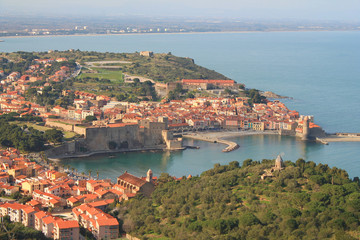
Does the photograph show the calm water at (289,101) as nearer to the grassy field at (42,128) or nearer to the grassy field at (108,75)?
the grassy field at (42,128)

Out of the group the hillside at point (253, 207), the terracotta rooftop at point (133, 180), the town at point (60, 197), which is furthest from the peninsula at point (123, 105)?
the hillside at point (253, 207)

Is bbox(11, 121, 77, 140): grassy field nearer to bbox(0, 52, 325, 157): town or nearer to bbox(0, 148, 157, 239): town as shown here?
bbox(0, 52, 325, 157): town

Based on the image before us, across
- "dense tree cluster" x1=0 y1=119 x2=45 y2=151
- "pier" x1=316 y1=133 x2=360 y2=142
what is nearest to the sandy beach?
"pier" x1=316 y1=133 x2=360 y2=142

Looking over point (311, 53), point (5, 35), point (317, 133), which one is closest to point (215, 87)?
point (317, 133)

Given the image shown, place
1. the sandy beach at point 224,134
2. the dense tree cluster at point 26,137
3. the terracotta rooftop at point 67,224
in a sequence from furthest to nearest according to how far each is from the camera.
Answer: the sandy beach at point 224,134 < the dense tree cluster at point 26,137 < the terracotta rooftop at point 67,224

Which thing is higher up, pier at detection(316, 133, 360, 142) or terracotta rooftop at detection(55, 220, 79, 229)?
terracotta rooftop at detection(55, 220, 79, 229)

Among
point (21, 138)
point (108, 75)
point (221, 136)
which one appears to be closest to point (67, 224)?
point (21, 138)
